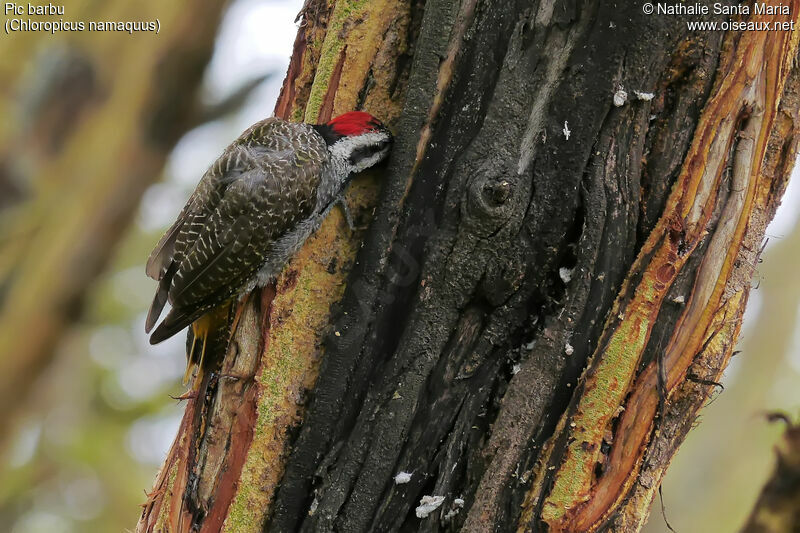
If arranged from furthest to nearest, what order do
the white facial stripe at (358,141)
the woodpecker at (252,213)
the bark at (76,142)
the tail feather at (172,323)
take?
the bark at (76,142) < the tail feather at (172,323) < the woodpecker at (252,213) < the white facial stripe at (358,141)

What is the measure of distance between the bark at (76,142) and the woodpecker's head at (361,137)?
3.51 m

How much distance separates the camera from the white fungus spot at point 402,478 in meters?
2.10

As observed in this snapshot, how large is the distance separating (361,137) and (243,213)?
2.20 ft

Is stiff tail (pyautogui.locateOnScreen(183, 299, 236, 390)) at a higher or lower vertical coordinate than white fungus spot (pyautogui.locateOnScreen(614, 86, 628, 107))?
A: lower

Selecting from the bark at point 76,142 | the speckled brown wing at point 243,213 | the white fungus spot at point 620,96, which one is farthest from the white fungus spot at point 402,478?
the bark at point 76,142

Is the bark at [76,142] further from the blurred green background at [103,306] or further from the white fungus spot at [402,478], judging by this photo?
the white fungus spot at [402,478]

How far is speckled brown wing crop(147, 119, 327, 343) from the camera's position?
2850mm

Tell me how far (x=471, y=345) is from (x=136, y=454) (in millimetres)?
6713

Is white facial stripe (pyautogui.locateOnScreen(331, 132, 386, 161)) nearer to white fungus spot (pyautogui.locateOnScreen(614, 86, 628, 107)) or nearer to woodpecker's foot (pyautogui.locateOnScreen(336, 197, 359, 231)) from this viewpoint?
woodpecker's foot (pyautogui.locateOnScreen(336, 197, 359, 231))

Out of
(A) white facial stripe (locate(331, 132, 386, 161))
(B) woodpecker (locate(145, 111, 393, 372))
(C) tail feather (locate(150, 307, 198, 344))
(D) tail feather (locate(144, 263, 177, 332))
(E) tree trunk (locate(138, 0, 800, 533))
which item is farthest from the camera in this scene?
(D) tail feather (locate(144, 263, 177, 332))

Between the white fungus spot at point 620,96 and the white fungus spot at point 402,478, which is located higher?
the white fungus spot at point 620,96

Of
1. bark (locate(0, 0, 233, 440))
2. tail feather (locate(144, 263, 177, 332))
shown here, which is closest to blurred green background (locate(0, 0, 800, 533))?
bark (locate(0, 0, 233, 440))

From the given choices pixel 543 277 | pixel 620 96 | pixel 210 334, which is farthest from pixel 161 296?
pixel 620 96

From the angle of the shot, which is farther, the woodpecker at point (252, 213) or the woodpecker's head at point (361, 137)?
the woodpecker at point (252, 213)
